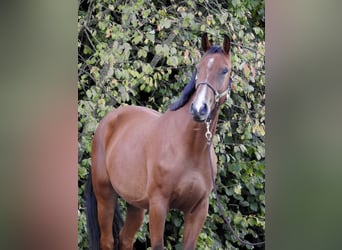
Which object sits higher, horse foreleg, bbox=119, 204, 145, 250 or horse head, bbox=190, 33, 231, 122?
horse head, bbox=190, 33, 231, 122

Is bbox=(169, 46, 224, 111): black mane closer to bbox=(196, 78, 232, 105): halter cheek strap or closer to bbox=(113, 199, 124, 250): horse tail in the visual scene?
bbox=(196, 78, 232, 105): halter cheek strap

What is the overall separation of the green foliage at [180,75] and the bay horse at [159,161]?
5cm

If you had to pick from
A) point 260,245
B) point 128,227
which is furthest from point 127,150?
point 260,245

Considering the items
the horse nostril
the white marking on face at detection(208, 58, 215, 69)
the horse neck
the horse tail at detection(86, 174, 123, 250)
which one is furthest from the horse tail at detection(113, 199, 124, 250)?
the white marking on face at detection(208, 58, 215, 69)

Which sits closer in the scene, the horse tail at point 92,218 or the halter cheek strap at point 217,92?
the halter cheek strap at point 217,92

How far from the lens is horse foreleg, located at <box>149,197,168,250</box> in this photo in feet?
6.43

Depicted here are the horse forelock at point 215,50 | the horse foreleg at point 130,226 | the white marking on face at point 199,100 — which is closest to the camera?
the white marking on face at point 199,100

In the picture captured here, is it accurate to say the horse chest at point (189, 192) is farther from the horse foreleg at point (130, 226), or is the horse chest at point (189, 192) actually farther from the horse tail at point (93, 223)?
the horse tail at point (93, 223)

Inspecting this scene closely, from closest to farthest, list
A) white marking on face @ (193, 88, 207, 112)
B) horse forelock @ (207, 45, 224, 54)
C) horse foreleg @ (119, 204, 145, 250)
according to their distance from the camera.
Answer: white marking on face @ (193, 88, 207, 112) < horse forelock @ (207, 45, 224, 54) < horse foreleg @ (119, 204, 145, 250)

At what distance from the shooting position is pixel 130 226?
2.12 m

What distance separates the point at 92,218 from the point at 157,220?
31 cm

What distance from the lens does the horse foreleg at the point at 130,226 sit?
2086 millimetres

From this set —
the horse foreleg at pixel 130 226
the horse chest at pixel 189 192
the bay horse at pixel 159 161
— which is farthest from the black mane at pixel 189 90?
the horse foreleg at pixel 130 226
